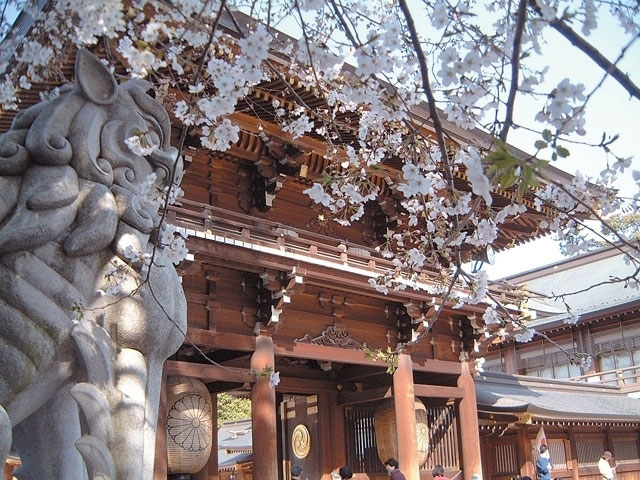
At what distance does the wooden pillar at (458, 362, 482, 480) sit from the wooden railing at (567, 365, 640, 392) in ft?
30.7

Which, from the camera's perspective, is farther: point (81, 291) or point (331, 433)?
point (331, 433)

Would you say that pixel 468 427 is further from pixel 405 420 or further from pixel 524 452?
pixel 524 452

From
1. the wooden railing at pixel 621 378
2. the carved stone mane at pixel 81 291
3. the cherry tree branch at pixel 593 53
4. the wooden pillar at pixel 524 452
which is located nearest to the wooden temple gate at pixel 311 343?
the wooden pillar at pixel 524 452

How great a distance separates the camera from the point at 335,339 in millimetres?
9711

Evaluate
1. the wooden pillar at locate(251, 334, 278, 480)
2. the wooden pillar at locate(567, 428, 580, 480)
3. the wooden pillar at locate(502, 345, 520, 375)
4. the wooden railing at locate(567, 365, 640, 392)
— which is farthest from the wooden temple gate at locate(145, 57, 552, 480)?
the wooden pillar at locate(502, 345, 520, 375)

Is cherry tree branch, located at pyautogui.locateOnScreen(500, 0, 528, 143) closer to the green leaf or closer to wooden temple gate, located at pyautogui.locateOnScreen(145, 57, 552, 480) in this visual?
the green leaf

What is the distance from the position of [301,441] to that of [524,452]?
4402 millimetres

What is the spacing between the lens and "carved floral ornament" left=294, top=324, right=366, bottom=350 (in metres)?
9.46

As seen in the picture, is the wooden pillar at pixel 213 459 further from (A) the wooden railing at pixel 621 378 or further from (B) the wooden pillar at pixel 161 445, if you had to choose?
(A) the wooden railing at pixel 621 378

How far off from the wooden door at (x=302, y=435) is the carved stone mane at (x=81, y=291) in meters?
7.85

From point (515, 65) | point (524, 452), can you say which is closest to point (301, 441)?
point (524, 452)

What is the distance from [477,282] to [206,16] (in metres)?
1.92

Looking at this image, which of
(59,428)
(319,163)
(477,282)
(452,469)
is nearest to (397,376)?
(452,469)

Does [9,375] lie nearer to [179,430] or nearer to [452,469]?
[179,430]
